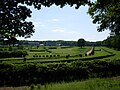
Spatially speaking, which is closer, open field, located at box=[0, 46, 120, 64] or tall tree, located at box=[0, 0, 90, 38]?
tall tree, located at box=[0, 0, 90, 38]

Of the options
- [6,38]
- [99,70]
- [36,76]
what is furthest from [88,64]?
[6,38]

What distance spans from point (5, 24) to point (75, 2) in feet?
12.8

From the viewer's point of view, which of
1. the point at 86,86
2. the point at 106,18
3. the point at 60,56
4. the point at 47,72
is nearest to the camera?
the point at 86,86

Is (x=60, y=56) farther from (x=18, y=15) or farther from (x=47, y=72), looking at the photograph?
(x=18, y=15)

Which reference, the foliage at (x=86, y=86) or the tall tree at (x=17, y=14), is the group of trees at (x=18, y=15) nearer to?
the tall tree at (x=17, y=14)

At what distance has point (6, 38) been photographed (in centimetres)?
1609

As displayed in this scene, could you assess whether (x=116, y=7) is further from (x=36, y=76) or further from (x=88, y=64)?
(x=88, y=64)

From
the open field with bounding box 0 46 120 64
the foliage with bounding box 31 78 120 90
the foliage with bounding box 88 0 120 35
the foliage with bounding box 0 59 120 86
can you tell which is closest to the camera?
the foliage with bounding box 31 78 120 90

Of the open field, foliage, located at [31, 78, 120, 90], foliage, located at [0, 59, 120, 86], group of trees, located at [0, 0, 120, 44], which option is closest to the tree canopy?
group of trees, located at [0, 0, 120, 44]

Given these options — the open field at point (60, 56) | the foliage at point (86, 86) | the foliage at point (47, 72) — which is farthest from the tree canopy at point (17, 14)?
the open field at point (60, 56)

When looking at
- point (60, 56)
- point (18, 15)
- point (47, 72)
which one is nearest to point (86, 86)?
point (18, 15)

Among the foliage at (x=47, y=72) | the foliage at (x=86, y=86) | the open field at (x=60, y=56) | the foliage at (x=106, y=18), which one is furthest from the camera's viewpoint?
the open field at (x=60, y=56)

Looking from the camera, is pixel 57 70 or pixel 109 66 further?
pixel 109 66

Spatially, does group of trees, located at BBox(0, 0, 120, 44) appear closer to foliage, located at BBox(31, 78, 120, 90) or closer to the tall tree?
the tall tree
